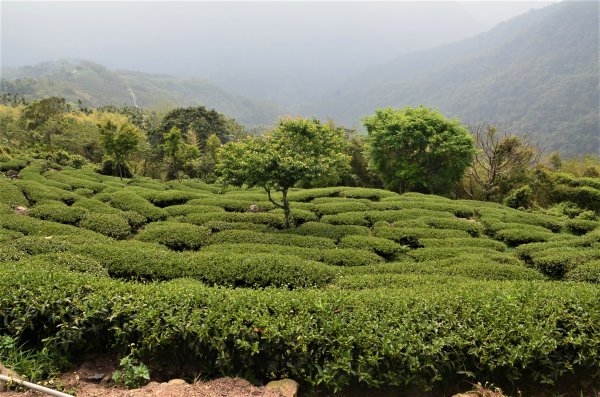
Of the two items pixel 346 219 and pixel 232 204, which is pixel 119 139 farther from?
pixel 346 219

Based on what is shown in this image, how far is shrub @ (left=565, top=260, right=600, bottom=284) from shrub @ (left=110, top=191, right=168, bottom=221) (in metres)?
13.9

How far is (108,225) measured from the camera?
14.8 m

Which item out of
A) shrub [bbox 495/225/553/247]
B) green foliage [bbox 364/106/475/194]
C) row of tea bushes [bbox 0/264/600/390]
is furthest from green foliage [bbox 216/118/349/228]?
green foliage [bbox 364/106/475/194]

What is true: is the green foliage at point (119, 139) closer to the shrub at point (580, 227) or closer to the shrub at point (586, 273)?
the shrub at point (580, 227)

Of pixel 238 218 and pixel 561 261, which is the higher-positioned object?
pixel 238 218

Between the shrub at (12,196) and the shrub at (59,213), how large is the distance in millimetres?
1644

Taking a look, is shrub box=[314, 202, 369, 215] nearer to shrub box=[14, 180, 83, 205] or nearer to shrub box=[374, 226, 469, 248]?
shrub box=[374, 226, 469, 248]

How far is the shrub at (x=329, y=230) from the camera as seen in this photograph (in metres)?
15.0

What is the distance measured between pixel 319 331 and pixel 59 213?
13109 millimetres

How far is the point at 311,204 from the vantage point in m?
19.8

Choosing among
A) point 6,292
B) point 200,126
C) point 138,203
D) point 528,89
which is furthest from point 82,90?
point 6,292

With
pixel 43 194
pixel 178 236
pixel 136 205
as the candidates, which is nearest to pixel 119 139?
pixel 43 194

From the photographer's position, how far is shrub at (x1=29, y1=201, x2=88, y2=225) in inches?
594

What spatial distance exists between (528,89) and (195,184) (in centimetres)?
14437
